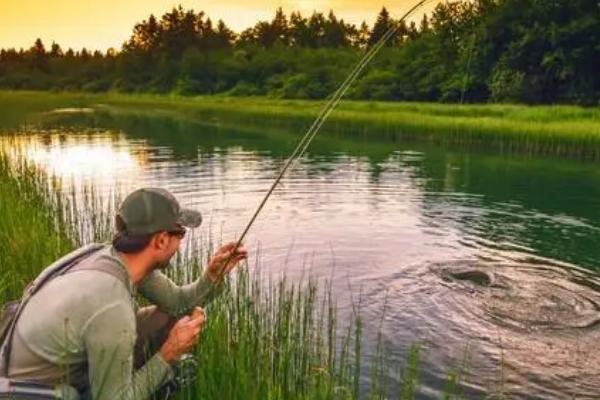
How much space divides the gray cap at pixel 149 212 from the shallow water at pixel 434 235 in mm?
2512

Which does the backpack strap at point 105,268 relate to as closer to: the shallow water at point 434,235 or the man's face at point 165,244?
the man's face at point 165,244

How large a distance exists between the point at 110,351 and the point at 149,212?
2.36ft

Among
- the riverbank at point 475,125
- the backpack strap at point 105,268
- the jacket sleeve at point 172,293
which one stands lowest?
the riverbank at point 475,125

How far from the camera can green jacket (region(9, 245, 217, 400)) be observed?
3057mm

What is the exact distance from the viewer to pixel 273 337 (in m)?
5.38

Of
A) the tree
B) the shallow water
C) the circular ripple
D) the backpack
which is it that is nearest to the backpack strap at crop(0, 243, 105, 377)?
the backpack

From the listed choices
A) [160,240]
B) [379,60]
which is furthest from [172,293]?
[379,60]

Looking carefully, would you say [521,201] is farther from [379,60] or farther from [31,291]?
[379,60]

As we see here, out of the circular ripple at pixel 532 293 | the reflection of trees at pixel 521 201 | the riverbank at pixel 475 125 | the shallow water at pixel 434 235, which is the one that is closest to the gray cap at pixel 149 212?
the shallow water at pixel 434 235

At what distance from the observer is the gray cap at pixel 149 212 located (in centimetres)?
338

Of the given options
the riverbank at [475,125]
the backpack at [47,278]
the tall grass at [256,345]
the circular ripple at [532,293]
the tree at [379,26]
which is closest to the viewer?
the backpack at [47,278]

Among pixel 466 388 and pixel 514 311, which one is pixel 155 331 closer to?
pixel 466 388

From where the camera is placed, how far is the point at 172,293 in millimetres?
4363

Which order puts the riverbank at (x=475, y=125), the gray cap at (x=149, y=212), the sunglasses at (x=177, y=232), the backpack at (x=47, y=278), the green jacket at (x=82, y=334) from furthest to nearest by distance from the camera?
the riverbank at (x=475, y=125), the sunglasses at (x=177, y=232), the gray cap at (x=149, y=212), the backpack at (x=47, y=278), the green jacket at (x=82, y=334)
